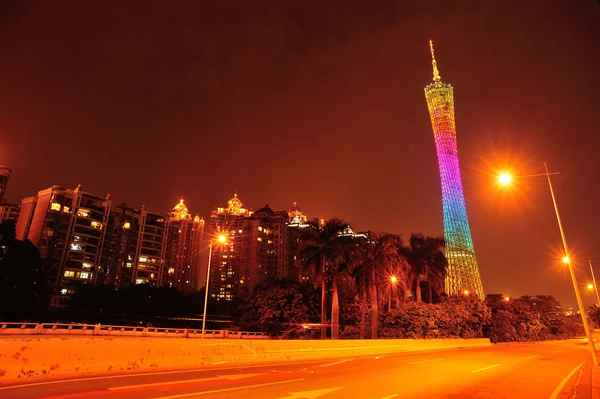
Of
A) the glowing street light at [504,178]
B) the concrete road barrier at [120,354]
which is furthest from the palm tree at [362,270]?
the glowing street light at [504,178]

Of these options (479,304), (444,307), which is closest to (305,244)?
(444,307)

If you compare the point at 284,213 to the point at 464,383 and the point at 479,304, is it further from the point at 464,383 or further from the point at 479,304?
the point at 464,383

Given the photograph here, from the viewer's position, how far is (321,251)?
36.2 m

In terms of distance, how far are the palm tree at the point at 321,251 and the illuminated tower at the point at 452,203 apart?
3485 cm

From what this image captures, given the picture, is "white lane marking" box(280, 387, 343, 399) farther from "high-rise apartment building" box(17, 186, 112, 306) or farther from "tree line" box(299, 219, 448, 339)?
"high-rise apartment building" box(17, 186, 112, 306)

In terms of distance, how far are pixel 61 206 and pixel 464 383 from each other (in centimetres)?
10260

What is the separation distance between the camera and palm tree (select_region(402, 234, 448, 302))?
49188 mm

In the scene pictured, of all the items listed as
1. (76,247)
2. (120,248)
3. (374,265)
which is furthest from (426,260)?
(120,248)

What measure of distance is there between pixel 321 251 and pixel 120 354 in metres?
24.3

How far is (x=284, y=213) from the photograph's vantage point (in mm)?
173625

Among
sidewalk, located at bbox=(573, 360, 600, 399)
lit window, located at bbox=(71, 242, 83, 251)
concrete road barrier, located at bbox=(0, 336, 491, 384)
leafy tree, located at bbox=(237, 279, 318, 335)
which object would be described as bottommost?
sidewalk, located at bbox=(573, 360, 600, 399)

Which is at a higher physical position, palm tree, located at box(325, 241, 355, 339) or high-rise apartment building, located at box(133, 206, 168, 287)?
A: high-rise apartment building, located at box(133, 206, 168, 287)

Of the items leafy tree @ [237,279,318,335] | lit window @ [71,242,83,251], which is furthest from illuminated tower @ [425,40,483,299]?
lit window @ [71,242,83,251]

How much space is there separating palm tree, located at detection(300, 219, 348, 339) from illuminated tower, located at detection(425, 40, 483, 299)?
34846mm
